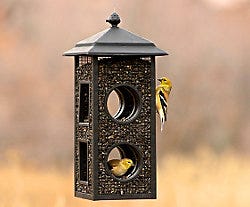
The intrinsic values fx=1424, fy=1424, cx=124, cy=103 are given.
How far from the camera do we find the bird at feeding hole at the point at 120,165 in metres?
5.68

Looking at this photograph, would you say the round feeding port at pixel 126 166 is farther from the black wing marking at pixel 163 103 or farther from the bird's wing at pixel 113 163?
the black wing marking at pixel 163 103

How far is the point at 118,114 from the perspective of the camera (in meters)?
5.75

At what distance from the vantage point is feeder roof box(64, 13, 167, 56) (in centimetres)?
547

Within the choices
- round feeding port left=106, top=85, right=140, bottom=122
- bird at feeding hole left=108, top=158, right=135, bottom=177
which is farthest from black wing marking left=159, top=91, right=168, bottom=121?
bird at feeding hole left=108, top=158, right=135, bottom=177

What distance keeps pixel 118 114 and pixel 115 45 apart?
372 mm

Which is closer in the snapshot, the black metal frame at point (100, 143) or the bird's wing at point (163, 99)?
the black metal frame at point (100, 143)

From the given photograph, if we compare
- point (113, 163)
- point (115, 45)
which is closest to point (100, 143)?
point (113, 163)

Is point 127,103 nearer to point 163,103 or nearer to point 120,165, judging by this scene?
point 163,103

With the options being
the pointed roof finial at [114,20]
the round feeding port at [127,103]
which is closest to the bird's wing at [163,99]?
the round feeding port at [127,103]
